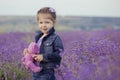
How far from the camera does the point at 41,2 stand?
3.14 meters

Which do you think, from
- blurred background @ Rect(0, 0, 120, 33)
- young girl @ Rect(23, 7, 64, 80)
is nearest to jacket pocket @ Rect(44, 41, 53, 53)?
young girl @ Rect(23, 7, 64, 80)

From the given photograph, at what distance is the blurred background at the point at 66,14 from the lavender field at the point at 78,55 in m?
0.08

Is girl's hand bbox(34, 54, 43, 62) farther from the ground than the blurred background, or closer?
closer

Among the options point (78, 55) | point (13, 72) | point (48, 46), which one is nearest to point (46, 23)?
point (48, 46)

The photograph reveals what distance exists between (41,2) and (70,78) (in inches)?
30.1

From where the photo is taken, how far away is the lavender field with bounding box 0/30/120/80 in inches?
105

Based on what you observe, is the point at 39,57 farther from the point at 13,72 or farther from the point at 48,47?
the point at 13,72

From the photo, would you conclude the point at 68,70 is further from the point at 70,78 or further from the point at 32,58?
the point at 32,58

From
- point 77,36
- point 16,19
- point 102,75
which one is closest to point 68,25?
point 77,36

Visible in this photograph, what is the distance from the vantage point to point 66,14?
3168 millimetres

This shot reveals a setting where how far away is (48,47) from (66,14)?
82 centimetres

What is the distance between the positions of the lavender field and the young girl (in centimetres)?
20

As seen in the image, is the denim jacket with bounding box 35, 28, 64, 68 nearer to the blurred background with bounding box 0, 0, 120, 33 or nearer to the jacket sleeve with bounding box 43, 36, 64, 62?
the jacket sleeve with bounding box 43, 36, 64, 62

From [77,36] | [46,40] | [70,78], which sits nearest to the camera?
[46,40]
